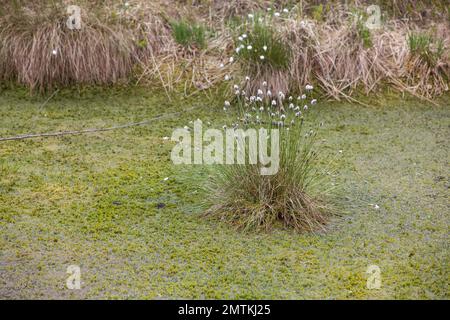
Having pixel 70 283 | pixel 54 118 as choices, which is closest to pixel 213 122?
pixel 54 118

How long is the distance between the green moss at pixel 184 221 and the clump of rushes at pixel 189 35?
0.92 m

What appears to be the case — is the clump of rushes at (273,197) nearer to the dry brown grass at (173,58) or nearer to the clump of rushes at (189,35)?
the dry brown grass at (173,58)

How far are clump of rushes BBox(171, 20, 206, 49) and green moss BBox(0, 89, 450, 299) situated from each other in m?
0.92

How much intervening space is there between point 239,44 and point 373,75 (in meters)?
1.29

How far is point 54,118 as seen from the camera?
17.9ft

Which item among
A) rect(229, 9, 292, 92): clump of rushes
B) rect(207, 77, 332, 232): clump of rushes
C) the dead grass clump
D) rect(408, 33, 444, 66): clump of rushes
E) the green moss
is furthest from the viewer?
rect(408, 33, 444, 66): clump of rushes

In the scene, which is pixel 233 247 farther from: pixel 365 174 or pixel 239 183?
pixel 365 174

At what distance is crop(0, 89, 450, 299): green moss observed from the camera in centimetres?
318

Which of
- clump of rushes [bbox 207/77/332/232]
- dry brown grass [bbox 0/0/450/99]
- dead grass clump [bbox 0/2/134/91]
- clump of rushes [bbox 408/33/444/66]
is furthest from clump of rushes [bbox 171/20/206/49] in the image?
clump of rushes [bbox 207/77/332/232]

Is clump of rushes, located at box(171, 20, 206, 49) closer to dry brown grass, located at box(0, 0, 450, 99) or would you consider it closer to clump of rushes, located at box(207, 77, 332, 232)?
dry brown grass, located at box(0, 0, 450, 99)

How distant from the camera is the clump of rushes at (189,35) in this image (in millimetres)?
6164

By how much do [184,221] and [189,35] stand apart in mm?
2858

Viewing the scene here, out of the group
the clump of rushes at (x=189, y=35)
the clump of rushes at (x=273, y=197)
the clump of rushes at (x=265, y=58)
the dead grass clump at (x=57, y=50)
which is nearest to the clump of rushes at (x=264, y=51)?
the clump of rushes at (x=265, y=58)

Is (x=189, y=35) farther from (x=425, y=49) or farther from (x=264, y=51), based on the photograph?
(x=425, y=49)
